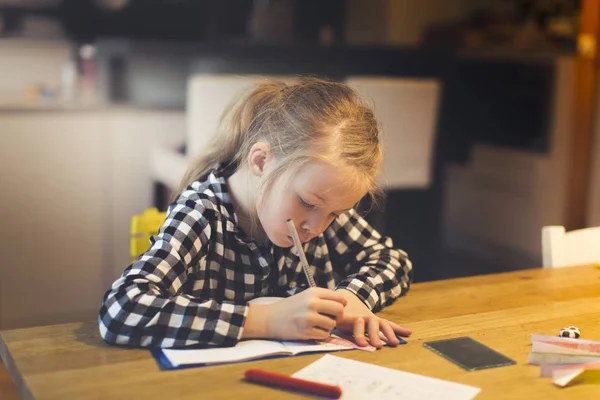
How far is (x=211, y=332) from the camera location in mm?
1090

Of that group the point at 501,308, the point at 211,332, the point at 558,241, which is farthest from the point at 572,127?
the point at 211,332

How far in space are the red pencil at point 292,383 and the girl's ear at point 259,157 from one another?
42 cm

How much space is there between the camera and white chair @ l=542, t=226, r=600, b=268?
1.63 metres

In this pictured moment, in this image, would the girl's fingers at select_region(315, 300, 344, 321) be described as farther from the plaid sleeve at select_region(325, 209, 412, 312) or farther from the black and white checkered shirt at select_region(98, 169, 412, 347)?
the plaid sleeve at select_region(325, 209, 412, 312)

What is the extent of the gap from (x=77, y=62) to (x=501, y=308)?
420cm

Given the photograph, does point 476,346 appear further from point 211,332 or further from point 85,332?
point 85,332

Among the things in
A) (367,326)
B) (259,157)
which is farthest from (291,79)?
(367,326)

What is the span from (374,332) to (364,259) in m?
0.40

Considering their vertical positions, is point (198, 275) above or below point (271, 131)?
below

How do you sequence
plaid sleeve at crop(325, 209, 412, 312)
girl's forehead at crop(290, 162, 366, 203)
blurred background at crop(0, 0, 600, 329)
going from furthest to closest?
blurred background at crop(0, 0, 600, 329) < plaid sleeve at crop(325, 209, 412, 312) < girl's forehead at crop(290, 162, 366, 203)

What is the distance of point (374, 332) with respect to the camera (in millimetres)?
1130

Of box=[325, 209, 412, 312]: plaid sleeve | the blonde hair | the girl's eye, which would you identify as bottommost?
box=[325, 209, 412, 312]: plaid sleeve

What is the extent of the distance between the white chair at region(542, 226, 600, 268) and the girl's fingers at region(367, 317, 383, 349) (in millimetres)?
593

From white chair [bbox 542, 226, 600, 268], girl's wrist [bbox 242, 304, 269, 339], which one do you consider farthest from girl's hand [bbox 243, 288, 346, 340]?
white chair [bbox 542, 226, 600, 268]
